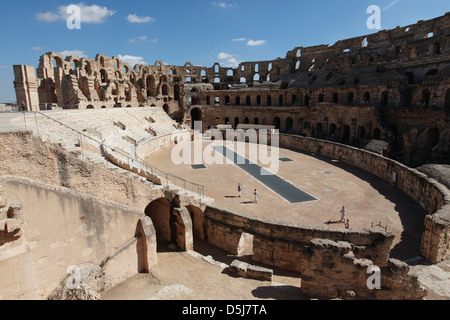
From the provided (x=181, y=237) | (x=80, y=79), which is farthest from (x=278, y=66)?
(x=181, y=237)

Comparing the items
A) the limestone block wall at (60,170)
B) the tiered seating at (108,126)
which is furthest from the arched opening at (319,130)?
the limestone block wall at (60,170)

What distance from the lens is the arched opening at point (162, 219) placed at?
428 inches

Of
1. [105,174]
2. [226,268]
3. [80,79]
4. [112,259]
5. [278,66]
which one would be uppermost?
[278,66]

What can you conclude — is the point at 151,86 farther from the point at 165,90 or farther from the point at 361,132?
the point at 361,132

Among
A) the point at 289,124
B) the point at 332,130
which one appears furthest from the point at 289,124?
the point at 332,130

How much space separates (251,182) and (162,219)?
22.3 ft

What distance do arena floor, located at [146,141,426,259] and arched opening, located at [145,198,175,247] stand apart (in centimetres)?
305

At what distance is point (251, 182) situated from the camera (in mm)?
16391

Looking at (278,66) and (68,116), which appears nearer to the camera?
(68,116)

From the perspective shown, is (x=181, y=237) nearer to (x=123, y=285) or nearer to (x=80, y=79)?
(x=123, y=285)

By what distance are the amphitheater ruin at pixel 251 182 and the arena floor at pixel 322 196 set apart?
0.36 ft

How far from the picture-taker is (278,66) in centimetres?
3881

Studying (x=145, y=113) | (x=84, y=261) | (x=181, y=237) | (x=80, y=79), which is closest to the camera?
(x=84, y=261)

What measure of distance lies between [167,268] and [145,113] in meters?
24.0
